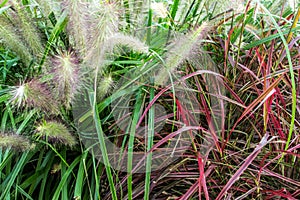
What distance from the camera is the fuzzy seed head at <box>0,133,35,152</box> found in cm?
67

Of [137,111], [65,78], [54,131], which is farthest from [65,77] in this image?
[137,111]

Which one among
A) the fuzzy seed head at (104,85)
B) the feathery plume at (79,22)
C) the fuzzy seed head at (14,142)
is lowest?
the fuzzy seed head at (14,142)

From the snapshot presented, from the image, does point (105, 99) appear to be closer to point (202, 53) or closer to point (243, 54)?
point (202, 53)

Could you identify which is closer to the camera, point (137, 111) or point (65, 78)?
point (65, 78)

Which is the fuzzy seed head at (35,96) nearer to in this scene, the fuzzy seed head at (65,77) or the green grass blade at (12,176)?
the fuzzy seed head at (65,77)

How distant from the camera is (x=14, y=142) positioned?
0.69 meters

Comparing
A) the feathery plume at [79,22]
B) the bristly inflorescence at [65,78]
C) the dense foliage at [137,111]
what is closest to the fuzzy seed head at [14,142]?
the dense foliage at [137,111]

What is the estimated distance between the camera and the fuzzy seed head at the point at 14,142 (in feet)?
2.21

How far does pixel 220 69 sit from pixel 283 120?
0.21m

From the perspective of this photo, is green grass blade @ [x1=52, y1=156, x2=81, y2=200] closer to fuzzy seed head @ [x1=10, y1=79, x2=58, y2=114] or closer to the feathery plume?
fuzzy seed head @ [x1=10, y1=79, x2=58, y2=114]

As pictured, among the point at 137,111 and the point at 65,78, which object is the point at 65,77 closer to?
the point at 65,78

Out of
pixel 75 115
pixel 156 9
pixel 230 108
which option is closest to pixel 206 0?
pixel 156 9

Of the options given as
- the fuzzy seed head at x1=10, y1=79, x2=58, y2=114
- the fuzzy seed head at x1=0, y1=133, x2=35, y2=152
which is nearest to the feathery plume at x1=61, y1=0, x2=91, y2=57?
the fuzzy seed head at x1=10, y1=79, x2=58, y2=114

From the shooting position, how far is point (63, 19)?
72 centimetres
